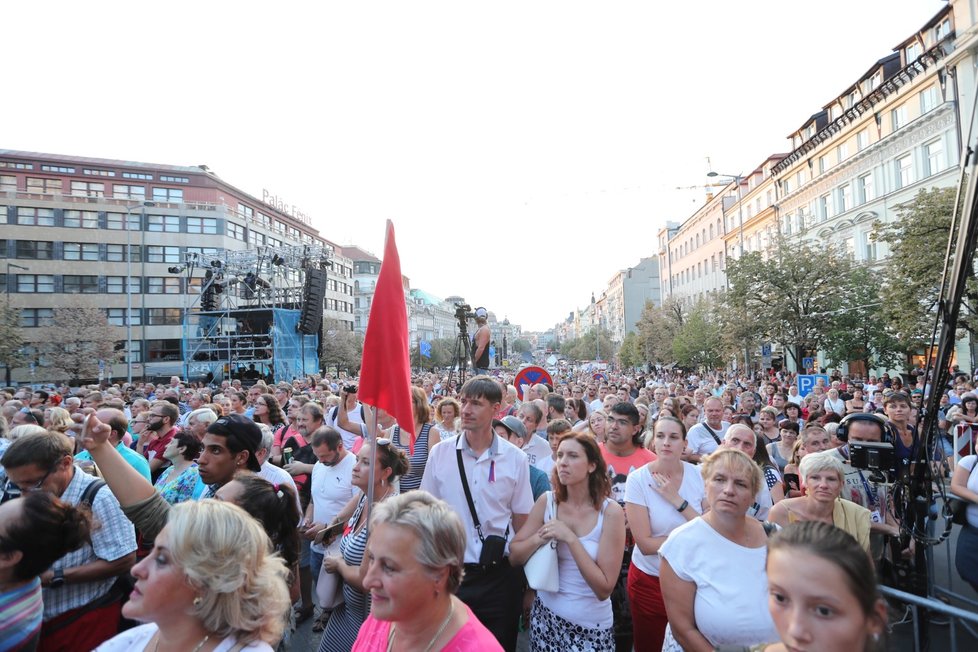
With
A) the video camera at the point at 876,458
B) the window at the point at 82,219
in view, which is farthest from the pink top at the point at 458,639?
the window at the point at 82,219

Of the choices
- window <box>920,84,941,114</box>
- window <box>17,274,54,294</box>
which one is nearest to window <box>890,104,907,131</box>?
window <box>920,84,941,114</box>

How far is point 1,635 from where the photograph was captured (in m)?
2.52

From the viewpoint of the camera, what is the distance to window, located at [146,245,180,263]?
52.1 metres

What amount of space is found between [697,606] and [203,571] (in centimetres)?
214

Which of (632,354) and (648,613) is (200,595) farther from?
(632,354)

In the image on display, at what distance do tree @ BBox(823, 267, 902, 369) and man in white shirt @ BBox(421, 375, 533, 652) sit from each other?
27008 millimetres

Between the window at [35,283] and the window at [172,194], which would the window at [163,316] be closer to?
the window at [35,283]

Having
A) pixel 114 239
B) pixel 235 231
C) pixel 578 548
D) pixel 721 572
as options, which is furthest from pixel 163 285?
pixel 721 572

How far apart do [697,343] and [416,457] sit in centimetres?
3641

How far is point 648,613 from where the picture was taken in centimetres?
375

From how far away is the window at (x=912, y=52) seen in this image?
27.9 m

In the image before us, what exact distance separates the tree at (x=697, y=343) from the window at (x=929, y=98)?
15.1 meters

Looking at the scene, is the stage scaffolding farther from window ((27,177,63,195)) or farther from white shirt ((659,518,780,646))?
window ((27,177,63,195))

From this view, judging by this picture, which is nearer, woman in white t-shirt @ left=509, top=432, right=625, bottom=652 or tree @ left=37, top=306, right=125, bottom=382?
woman in white t-shirt @ left=509, top=432, right=625, bottom=652
